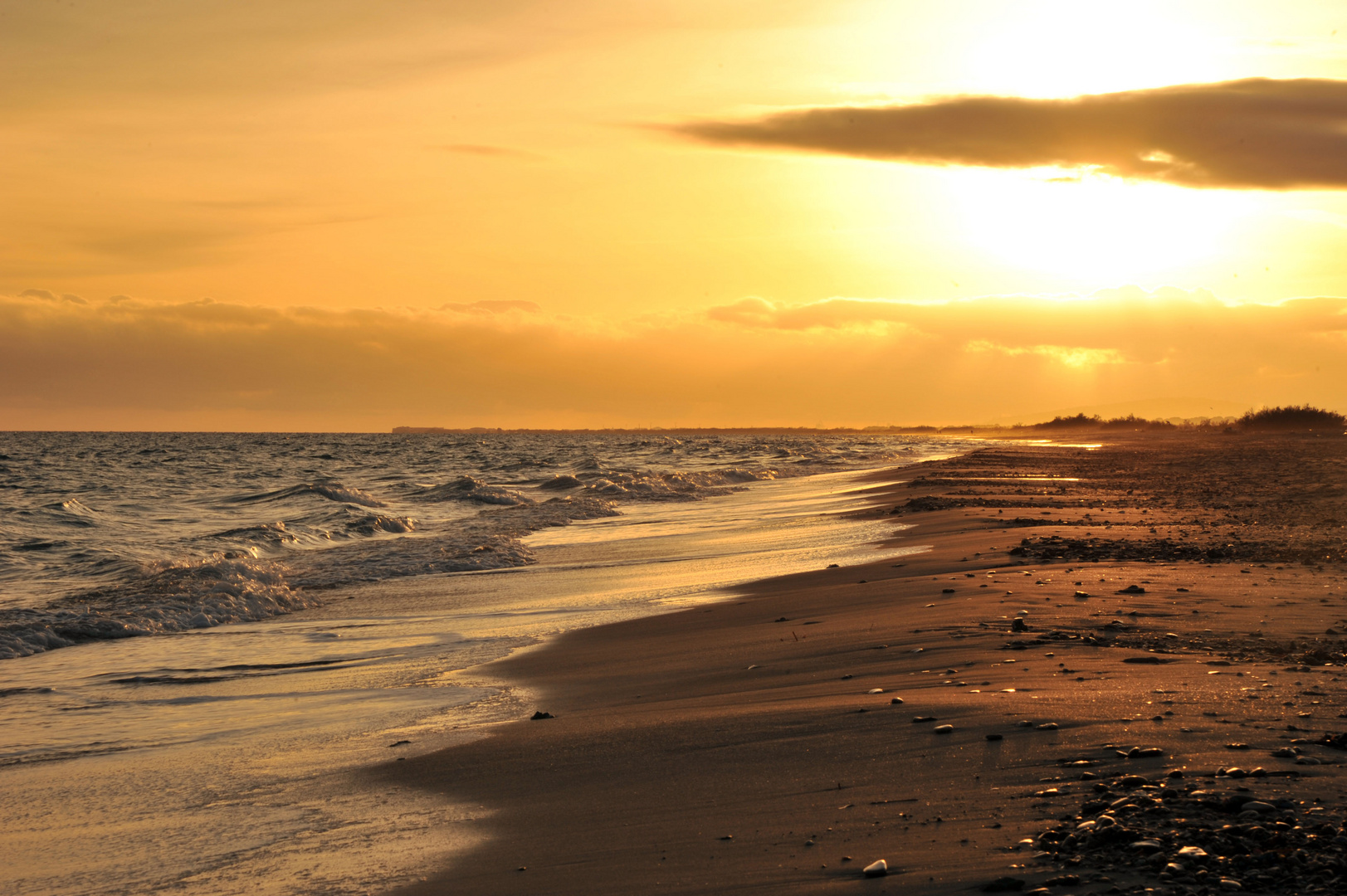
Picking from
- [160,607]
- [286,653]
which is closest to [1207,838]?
[286,653]

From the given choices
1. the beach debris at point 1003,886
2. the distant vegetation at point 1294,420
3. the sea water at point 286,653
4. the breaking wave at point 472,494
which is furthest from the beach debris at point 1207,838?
the distant vegetation at point 1294,420

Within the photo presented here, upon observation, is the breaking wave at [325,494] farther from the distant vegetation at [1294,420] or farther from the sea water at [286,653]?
the distant vegetation at [1294,420]

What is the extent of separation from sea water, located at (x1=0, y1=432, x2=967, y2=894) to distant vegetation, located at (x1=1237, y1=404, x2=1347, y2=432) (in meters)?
57.9

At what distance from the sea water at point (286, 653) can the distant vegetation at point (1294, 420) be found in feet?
190

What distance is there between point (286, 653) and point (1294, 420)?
80.5m

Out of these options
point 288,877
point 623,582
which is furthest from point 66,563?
point 288,877

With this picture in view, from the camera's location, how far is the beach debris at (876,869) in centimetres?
380

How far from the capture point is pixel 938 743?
5.22m

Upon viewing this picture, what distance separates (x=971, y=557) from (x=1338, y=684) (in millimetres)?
7164

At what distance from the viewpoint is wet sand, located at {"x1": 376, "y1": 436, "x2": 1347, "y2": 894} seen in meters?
3.83

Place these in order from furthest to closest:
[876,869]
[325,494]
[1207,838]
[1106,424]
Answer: [1106,424], [325,494], [876,869], [1207,838]

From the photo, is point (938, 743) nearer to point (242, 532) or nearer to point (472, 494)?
point (242, 532)

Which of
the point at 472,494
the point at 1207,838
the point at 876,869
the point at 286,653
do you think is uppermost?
the point at 1207,838

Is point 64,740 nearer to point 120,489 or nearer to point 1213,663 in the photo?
point 1213,663
